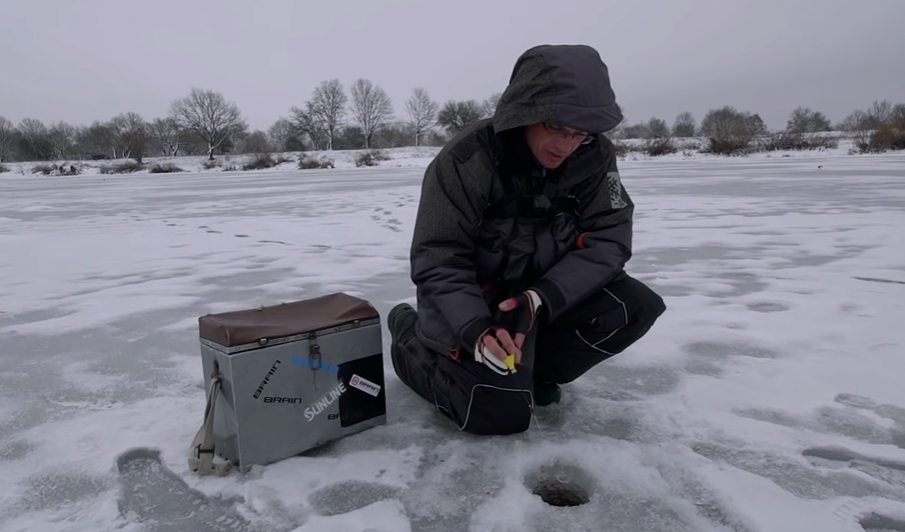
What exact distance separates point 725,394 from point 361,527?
1.23 metres

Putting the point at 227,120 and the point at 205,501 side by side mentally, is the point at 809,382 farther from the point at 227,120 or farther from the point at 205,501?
the point at 227,120

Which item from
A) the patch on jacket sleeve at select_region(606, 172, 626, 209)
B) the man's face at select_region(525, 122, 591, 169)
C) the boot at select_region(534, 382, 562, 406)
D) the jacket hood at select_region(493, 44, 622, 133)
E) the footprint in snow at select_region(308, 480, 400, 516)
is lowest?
the footprint in snow at select_region(308, 480, 400, 516)

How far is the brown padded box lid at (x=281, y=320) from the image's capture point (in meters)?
1.45

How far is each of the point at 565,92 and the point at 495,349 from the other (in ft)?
2.16

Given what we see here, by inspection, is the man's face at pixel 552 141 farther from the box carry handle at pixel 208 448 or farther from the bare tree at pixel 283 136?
the bare tree at pixel 283 136

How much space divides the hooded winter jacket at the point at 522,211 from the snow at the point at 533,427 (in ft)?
1.28

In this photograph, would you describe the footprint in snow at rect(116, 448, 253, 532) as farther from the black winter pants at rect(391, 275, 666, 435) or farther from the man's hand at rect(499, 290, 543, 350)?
the man's hand at rect(499, 290, 543, 350)

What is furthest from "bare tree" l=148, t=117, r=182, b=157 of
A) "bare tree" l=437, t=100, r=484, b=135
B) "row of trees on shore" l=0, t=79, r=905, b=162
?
"bare tree" l=437, t=100, r=484, b=135

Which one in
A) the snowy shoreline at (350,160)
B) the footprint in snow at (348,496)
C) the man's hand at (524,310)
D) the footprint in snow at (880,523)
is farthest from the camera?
the snowy shoreline at (350,160)

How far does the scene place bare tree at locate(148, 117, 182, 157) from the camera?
5719cm

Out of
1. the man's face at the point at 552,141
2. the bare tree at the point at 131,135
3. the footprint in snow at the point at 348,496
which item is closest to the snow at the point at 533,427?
the footprint in snow at the point at 348,496

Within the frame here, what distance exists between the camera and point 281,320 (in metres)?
1.60

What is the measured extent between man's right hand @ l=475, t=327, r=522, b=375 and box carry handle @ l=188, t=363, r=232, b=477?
2.14 ft

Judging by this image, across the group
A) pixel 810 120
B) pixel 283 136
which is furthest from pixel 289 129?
pixel 810 120
